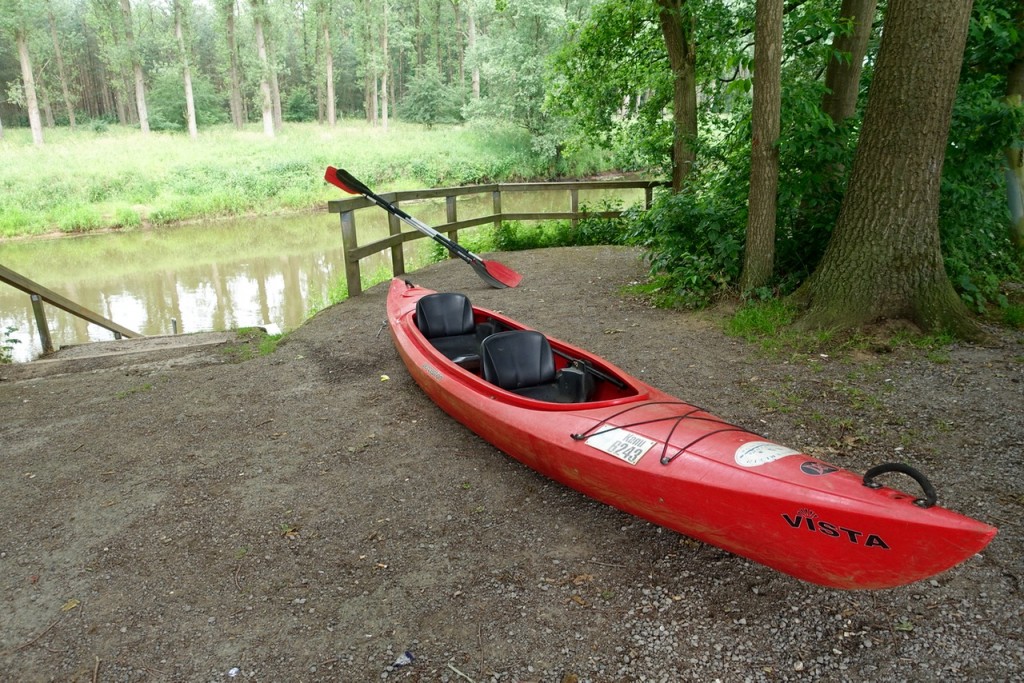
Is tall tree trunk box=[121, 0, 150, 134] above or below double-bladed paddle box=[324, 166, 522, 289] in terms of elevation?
above

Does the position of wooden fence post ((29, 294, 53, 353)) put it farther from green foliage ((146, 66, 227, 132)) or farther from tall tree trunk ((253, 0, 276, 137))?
green foliage ((146, 66, 227, 132))

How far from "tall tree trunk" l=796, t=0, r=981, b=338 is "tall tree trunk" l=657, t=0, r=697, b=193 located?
10.6 ft

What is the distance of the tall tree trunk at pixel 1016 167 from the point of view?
5949mm

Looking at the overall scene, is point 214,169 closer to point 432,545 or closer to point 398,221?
point 398,221

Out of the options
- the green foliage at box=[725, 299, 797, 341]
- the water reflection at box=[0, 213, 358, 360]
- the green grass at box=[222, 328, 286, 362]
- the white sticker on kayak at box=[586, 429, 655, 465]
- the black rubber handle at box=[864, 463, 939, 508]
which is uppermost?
the black rubber handle at box=[864, 463, 939, 508]

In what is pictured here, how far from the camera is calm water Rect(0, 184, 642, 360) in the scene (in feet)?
37.8

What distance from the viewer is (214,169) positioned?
2334cm

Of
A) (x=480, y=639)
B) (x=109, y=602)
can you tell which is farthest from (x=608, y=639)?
(x=109, y=602)

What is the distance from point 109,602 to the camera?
2.76 metres

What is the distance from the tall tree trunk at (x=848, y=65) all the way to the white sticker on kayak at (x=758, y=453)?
432cm

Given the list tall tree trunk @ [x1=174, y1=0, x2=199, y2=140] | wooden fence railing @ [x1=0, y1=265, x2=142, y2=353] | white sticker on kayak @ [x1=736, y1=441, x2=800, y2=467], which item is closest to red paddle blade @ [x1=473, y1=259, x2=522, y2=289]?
wooden fence railing @ [x1=0, y1=265, x2=142, y2=353]

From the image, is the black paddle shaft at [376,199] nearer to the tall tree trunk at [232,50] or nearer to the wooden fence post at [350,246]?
the wooden fence post at [350,246]

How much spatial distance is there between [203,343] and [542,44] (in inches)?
831

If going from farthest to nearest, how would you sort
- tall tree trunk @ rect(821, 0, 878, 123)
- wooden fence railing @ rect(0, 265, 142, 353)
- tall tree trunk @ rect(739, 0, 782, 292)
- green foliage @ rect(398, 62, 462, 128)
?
1. green foliage @ rect(398, 62, 462, 128)
2. wooden fence railing @ rect(0, 265, 142, 353)
3. tall tree trunk @ rect(821, 0, 878, 123)
4. tall tree trunk @ rect(739, 0, 782, 292)
